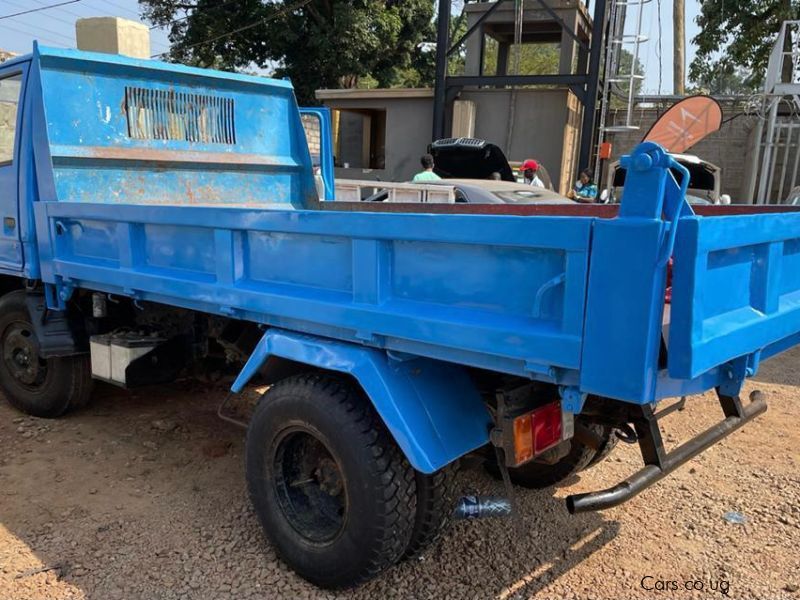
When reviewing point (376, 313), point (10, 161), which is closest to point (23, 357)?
point (10, 161)

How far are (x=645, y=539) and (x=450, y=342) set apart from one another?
169cm

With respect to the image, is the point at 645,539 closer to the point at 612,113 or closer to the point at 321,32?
the point at 612,113

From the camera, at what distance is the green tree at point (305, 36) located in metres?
19.4

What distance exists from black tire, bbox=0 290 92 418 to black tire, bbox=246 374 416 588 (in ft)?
6.80

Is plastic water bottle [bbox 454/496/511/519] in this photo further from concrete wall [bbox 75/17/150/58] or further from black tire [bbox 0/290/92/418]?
concrete wall [bbox 75/17/150/58]

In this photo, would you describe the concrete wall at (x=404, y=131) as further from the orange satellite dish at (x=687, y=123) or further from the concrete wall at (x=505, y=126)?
the orange satellite dish at (x=687, y=123)

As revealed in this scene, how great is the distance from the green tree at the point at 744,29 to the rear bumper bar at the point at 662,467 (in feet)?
56.6

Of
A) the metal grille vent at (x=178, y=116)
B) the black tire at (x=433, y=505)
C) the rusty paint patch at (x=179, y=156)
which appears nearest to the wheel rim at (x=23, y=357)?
the rusty paint patch at (x=179, y=156)

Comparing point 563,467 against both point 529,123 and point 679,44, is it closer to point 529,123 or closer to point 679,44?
point 529,123

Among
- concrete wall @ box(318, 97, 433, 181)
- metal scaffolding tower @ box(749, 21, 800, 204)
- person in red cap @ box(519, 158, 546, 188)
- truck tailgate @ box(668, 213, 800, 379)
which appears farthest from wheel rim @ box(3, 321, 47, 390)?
concrete wall @ box(318, 97, 433, 181)

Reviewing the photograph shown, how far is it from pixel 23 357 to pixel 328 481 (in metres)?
2.75

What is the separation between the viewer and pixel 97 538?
3.05 metres

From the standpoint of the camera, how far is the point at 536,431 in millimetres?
2355

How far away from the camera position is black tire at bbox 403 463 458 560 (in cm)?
249
